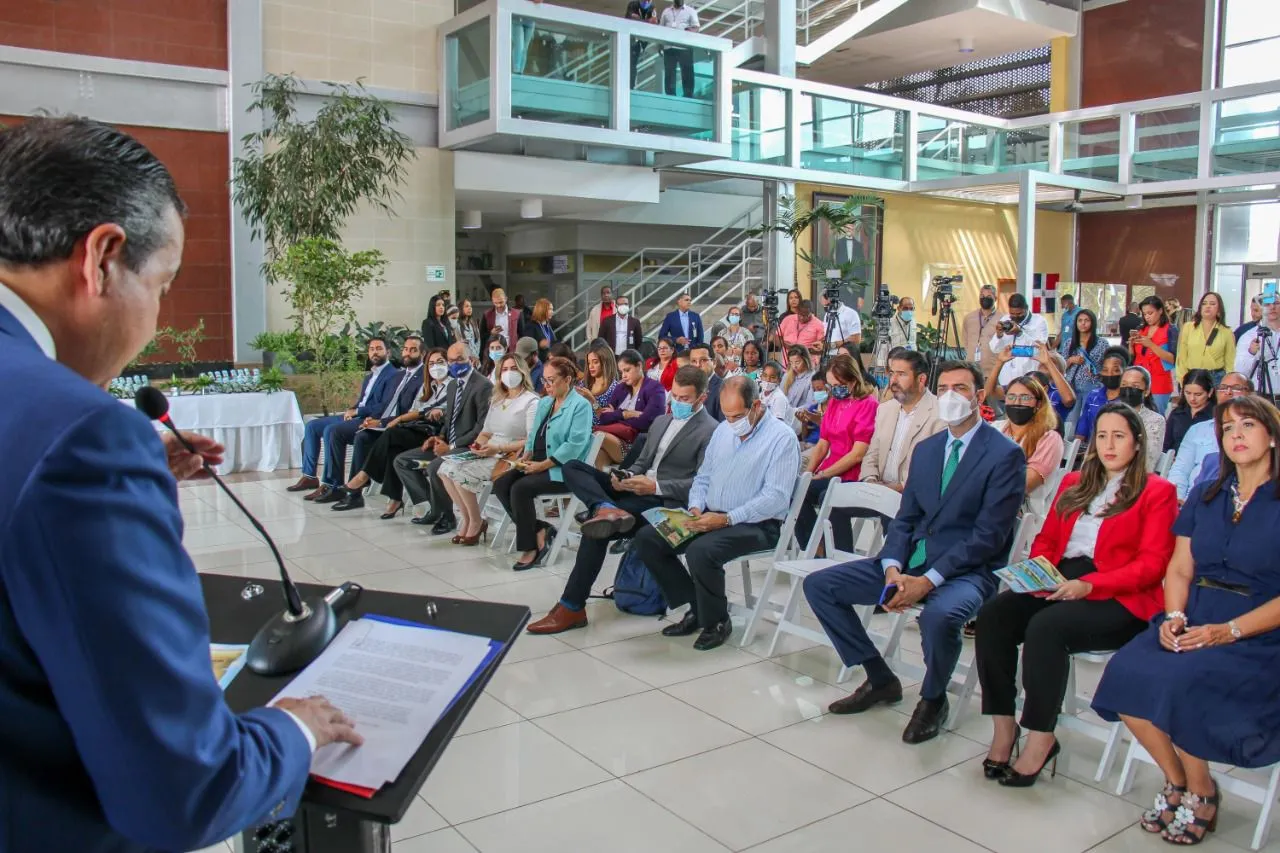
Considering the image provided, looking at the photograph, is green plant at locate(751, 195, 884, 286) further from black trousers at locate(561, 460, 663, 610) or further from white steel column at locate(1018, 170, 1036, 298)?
black trousers at locate(561, 460, 663, 610)

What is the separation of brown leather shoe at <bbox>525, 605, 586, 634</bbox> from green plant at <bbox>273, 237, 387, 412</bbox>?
6.53 m

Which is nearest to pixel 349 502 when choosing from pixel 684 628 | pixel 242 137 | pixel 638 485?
pixel 638 485

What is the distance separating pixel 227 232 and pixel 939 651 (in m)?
11.9

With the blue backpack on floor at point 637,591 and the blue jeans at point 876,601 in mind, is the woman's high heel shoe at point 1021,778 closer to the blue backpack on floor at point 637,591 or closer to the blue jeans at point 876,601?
the blue jeans at point 876,601

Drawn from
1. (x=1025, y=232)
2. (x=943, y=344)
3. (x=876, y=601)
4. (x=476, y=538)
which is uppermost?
(x=1025, y=232)

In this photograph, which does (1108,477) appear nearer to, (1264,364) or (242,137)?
(1264,364)

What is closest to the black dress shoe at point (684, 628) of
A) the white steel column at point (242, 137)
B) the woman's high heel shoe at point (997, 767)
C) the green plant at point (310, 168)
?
the woman's high heel shoe at point (997, 767)

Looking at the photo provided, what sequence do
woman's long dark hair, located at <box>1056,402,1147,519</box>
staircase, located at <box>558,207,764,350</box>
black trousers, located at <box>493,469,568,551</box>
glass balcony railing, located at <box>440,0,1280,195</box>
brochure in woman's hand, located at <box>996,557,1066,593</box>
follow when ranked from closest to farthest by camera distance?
brochure in woman's hand, located at <box>996,557,1066,593</box>, woman's long dark hair, located at <box>1056,402,1147,519</box>, black trousers, located at <box>493,469,568,551</box>, glass balcony railing, located at <box>440,0,1280,195</box>, staircase, located at <box>558,207,764,350</box>

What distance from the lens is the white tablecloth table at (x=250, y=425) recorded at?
930 centimetres

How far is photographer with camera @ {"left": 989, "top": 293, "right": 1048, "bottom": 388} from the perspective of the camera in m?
7.91

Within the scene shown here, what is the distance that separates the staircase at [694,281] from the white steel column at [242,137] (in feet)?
15.8

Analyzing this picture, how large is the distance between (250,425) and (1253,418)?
27.9 ft

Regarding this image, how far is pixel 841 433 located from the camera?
6.47 metres

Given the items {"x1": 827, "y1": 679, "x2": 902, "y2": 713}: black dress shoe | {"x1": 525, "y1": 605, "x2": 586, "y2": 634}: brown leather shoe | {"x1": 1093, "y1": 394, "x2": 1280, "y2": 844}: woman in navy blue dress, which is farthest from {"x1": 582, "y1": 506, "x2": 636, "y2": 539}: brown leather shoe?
{"x1": 1093, "y1": 394, "x2": 1280, "y2": 844}: woman in navy blue dress
